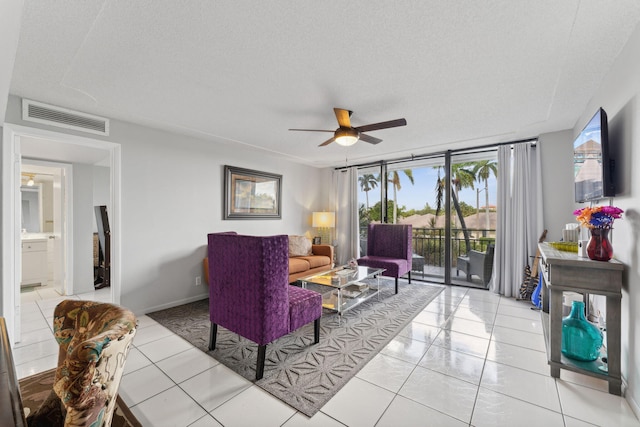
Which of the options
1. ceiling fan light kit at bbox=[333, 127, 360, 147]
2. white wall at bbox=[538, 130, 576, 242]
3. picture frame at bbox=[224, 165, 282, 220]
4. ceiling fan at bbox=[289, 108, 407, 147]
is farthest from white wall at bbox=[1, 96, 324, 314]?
white wall at bbox=[538, 130, 576, 242]

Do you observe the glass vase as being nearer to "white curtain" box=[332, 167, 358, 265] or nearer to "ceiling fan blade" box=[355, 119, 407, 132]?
"ceiling fan blade" box=[355, 119, 407, 132]

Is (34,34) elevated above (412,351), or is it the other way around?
(34,34)

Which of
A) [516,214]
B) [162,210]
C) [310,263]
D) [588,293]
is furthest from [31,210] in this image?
[516,214]

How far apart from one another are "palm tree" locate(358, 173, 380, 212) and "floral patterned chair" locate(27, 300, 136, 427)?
545 cm

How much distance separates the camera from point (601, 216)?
6.15ft

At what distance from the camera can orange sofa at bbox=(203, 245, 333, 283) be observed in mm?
4222

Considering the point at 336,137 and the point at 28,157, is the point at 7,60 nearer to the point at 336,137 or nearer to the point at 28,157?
the point at 336,137

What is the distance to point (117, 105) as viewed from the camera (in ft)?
9.29

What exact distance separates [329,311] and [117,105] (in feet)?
11.1

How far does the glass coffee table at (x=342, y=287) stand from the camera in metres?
3.21

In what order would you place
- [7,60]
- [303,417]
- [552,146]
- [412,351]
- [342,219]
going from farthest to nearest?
[342,219] → [552,146] → [412,351] → [7,60] → [303,417]

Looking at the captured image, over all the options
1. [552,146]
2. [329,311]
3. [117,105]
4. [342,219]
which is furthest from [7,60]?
[552,146]

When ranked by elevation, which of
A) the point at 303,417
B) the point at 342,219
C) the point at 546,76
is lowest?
the point at 303,417

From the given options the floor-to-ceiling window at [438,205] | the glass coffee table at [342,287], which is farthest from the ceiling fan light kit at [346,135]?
the floor-to-ceiling window at [438,205]
